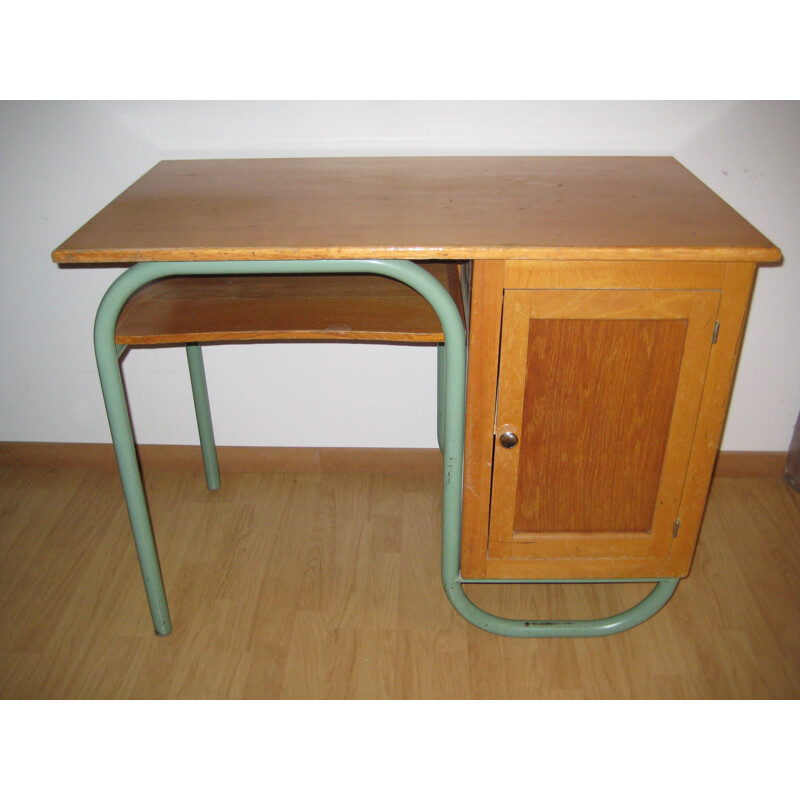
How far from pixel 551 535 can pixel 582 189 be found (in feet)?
2.26

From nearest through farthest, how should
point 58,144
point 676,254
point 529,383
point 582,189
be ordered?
point 676,254
point 529,383
point 582,189
point 58,144

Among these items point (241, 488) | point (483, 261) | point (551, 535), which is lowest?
point (241, 488)

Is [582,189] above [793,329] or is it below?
above

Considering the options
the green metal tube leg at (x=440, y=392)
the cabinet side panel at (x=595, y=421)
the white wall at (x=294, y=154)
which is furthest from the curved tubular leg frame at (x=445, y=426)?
the white wall at (x=294, y=154)

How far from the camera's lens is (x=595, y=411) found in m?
1.32

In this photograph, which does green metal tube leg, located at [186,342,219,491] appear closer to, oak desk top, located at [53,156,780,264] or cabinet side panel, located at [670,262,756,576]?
oak desk top, located at [53,156,780,264]

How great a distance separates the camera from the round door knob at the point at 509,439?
1.33 m

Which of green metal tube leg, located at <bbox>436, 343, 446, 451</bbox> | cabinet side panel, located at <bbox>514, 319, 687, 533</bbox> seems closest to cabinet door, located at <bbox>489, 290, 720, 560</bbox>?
cabinet side panel, located at <bbox>514, 319, 687, 533</bbox>

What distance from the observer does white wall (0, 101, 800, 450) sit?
167 cm

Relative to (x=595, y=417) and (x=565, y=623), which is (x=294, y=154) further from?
(x=565, y=623)

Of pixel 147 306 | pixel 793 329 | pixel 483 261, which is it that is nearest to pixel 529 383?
pixel 483 261

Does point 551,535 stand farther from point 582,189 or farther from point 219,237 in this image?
point 219,237

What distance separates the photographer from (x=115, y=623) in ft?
5.48

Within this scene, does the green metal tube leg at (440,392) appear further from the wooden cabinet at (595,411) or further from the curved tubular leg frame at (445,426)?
the wooden cabinet at (595,411)
